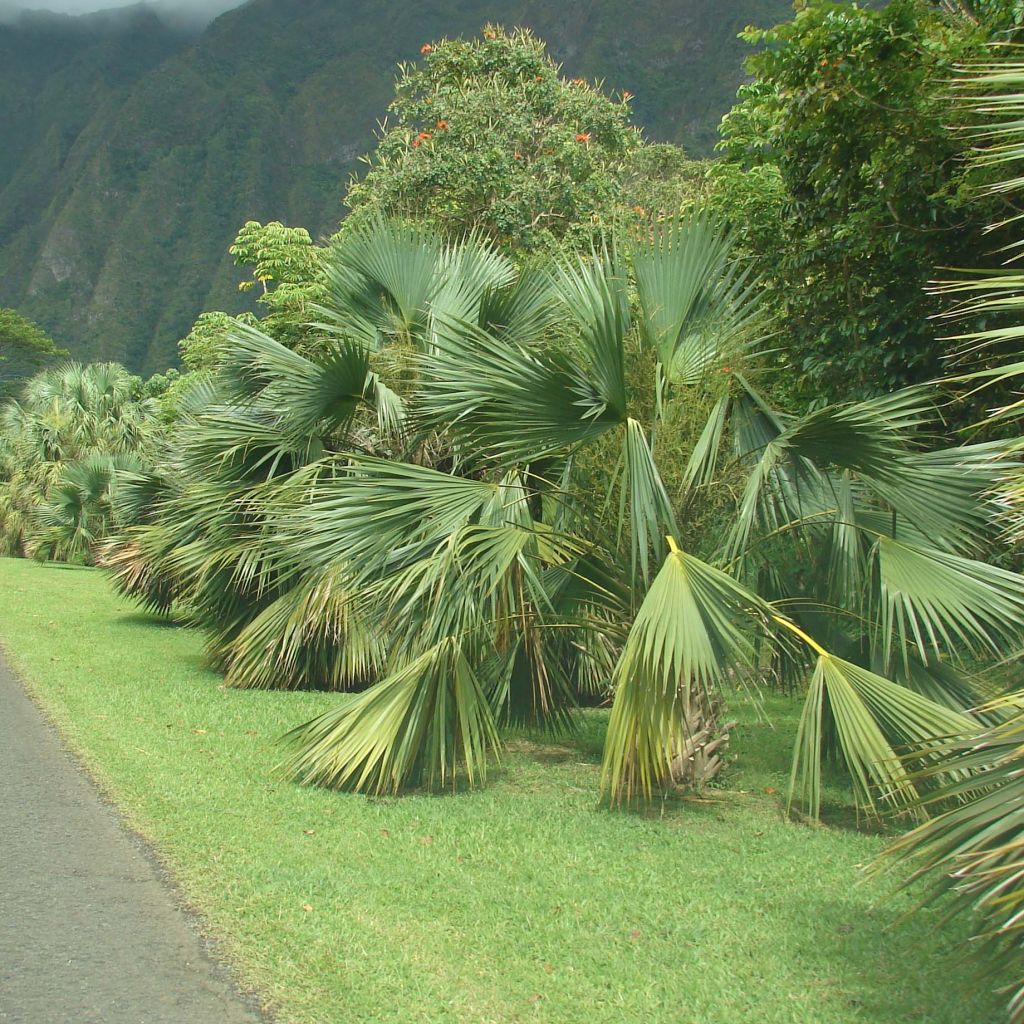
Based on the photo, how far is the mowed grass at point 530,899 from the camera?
3984 millimetres

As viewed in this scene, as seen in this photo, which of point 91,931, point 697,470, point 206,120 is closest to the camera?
point 91,931

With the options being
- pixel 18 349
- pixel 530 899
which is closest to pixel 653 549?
pixel 530 899

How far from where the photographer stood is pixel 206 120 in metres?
103

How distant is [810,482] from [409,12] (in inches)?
4433

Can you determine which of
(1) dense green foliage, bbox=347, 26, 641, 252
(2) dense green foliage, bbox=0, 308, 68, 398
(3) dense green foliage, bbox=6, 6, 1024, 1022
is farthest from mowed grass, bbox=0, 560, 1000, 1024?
(2) dense green foliage, bbox=0, 308, 68, 398

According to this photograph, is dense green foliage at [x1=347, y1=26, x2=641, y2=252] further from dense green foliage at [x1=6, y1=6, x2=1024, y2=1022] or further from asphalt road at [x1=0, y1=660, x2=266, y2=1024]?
asphalt road at [x1=0, y1=660, x2=266, y2=1024]

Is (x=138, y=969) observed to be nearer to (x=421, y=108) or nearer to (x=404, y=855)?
(x=404, y=855)

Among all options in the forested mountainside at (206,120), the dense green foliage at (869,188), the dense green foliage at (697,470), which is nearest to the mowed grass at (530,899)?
the dense green foliage at (697,470)

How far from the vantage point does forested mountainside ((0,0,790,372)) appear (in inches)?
2766

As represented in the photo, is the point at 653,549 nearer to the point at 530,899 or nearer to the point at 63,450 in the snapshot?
the point at 530,899

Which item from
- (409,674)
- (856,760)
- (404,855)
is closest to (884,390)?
(856,760)

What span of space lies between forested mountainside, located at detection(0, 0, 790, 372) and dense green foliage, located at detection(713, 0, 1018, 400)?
150ft

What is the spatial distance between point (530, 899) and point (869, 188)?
18.7 feet

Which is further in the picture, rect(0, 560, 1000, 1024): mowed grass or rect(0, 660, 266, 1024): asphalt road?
rect(0, 560, 1000, 1024): mowed grass
